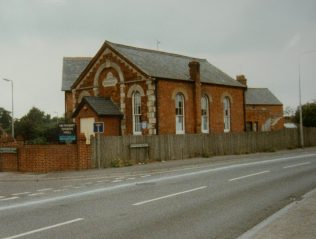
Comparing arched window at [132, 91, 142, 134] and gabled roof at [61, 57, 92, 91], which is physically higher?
gabled roof at [61, 57, 92, 91]

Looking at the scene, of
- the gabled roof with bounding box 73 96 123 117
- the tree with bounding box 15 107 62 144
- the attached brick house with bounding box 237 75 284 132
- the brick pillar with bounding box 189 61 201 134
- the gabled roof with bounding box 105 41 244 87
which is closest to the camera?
the gabled roof with bounding box 73 96 123 117

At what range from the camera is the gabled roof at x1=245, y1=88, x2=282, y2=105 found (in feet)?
247

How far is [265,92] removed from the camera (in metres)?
79.6

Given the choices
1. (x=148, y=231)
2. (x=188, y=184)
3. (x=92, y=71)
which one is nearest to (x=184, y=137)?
(x=92, y=71)

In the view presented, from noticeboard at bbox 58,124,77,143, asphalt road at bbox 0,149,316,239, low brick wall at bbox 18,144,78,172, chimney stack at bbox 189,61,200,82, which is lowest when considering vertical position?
asphalt road at bbox 0,149,316,239

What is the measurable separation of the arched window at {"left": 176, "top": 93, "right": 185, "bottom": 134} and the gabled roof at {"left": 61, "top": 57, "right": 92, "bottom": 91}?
17.4 metres

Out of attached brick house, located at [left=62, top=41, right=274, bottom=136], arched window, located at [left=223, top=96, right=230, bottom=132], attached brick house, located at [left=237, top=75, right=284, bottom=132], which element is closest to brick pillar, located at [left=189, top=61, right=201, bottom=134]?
attached brick house, located at [left=62, top=41, right=274, bottom=136]

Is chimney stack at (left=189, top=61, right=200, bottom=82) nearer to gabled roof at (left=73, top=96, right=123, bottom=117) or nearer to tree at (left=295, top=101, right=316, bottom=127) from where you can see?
gabled roof at (left=73, top=96, right=123, bottom=117)

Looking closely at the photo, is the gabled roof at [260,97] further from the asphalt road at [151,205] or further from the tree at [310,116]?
the asphalt road at [151,205]

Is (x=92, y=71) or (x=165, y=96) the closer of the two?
(x=165, y=96)

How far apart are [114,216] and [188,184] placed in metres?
5.96

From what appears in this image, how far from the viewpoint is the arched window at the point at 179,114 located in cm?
3216

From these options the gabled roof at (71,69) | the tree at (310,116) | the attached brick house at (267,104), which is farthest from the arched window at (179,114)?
the tree at (310,116)

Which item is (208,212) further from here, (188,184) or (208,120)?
(208,120)
